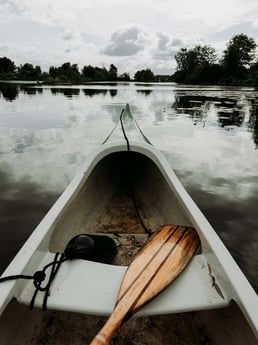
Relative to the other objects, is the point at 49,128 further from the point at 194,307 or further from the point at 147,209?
the point at 194,307

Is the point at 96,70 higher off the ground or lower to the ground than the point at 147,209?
higher

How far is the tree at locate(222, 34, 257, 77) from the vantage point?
201ft

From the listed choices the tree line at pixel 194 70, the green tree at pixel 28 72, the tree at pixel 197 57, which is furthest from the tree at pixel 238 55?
the green tree at pixel 28 72

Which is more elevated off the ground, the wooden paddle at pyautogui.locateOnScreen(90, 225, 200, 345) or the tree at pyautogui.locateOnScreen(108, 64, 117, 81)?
the tree at pyautogui.locateOnScreen(108, 64, 117, 81)

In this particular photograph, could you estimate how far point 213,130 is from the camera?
9.68m

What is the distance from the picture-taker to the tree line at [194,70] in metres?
61.4

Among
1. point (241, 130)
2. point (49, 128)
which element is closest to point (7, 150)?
point (49, 128)

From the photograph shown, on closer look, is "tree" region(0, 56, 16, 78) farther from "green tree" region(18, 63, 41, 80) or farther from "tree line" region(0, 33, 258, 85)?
"green tree" region(18, 63, 41, 80)

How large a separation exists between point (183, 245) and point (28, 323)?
3.98 feet

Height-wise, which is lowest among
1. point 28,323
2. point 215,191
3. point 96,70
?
point 215,191

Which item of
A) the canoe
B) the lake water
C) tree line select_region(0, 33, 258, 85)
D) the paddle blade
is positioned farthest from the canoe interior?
tree line select_region(0, 33, 258, 85)

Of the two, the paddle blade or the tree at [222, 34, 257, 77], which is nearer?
the paddle blade

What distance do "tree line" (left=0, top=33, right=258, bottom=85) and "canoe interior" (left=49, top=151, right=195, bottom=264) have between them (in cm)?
5432

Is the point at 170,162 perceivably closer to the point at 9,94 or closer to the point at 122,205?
the point at 122,205
